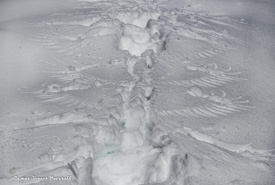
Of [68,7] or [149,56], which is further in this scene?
[68,7]

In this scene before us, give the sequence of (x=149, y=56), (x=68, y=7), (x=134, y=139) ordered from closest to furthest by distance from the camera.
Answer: (x=134, y=139) → (x=149, y=56) → (x=68, y=7)

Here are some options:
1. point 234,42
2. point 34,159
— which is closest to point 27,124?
point 34,159

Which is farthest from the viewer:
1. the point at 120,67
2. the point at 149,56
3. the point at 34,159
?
the point at 149,56

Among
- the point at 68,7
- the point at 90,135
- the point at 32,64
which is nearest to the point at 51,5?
the point at 68,7

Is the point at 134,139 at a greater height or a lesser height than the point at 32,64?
lesser

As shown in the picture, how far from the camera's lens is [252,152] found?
1.81 metres

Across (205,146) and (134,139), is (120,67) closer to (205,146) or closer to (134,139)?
(134,139)

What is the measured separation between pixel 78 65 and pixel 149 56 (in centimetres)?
73

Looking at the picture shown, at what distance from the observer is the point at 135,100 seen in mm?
2209

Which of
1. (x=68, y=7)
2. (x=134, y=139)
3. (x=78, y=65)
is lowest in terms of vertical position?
(x=134, y=139)

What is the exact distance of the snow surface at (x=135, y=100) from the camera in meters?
1.70

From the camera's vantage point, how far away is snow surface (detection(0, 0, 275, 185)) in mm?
1699

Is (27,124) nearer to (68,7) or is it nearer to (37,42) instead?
(37,42)

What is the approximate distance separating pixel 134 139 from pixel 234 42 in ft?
6.36
